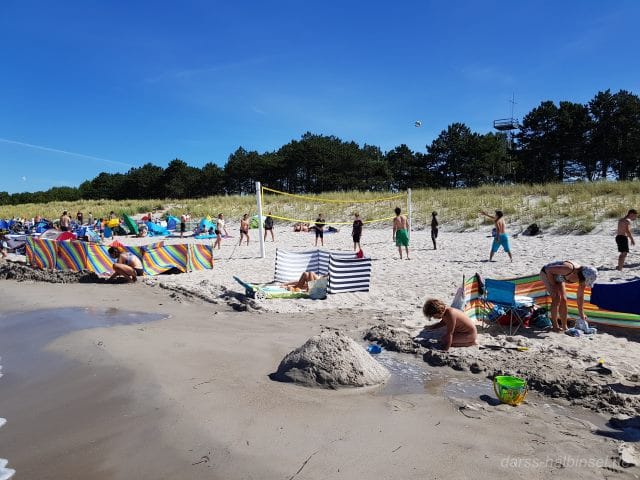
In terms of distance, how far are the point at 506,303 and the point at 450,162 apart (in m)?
35.6

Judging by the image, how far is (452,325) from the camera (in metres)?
4.82

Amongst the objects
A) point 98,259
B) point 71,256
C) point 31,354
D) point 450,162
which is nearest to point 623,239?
point 31,354

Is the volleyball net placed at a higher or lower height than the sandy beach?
higher

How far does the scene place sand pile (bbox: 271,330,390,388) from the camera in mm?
3959

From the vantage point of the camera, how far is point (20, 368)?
4.70 meters

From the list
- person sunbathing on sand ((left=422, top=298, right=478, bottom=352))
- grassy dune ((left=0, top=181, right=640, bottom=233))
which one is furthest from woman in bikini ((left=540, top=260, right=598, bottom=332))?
grassy dune ((left=0, top=181, right=640, bottom=233))

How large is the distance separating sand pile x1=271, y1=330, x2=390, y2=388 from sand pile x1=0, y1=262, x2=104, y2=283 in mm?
6872

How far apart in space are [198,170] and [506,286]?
53544mm

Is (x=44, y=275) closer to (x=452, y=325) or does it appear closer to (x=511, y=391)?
(x=452, y=325)

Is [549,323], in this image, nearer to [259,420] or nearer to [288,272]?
[259,420]

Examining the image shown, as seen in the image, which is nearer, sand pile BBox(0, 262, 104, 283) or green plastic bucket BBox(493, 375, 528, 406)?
green plastic bucket BBox(493, 375, 528, 406)

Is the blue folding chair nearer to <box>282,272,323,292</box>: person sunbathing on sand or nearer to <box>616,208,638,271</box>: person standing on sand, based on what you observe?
<box>282,272,323,292</box>: person sunbathing on sand

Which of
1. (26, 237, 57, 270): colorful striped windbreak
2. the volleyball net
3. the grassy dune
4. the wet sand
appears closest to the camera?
the wet sand

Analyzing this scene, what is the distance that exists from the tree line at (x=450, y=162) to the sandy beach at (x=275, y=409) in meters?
30.6
